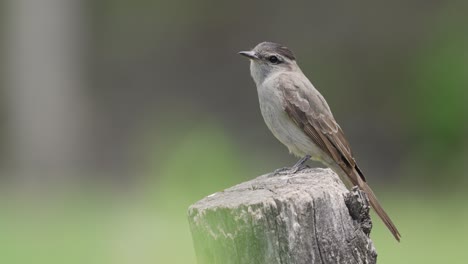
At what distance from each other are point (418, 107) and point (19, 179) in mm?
5119

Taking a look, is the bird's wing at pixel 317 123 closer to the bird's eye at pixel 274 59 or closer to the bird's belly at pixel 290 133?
the bird's belly at pixel 290 133

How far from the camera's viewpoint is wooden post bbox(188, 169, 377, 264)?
4520mm

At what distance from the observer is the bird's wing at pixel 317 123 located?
719cm

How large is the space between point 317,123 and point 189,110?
8538 millimetres

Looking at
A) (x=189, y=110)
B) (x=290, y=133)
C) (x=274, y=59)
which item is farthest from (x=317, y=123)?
(x=189, y=110)

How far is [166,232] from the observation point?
9.34 meters

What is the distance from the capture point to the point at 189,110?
15758mm

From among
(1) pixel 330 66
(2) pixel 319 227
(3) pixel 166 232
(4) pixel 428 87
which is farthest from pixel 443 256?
(1) pixel 330 66

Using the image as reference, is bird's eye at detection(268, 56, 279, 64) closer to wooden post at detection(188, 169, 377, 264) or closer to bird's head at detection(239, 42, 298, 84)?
bird's head at detection(239, 42, 298, 84)

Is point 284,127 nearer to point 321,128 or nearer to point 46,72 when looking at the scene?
point 321,128

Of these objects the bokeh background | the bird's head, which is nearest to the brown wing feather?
the bird's head

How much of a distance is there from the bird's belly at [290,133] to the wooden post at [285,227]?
2.45m

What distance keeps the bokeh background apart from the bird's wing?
2563mm

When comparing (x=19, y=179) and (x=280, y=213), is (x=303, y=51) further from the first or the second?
(x=280, y=213)
